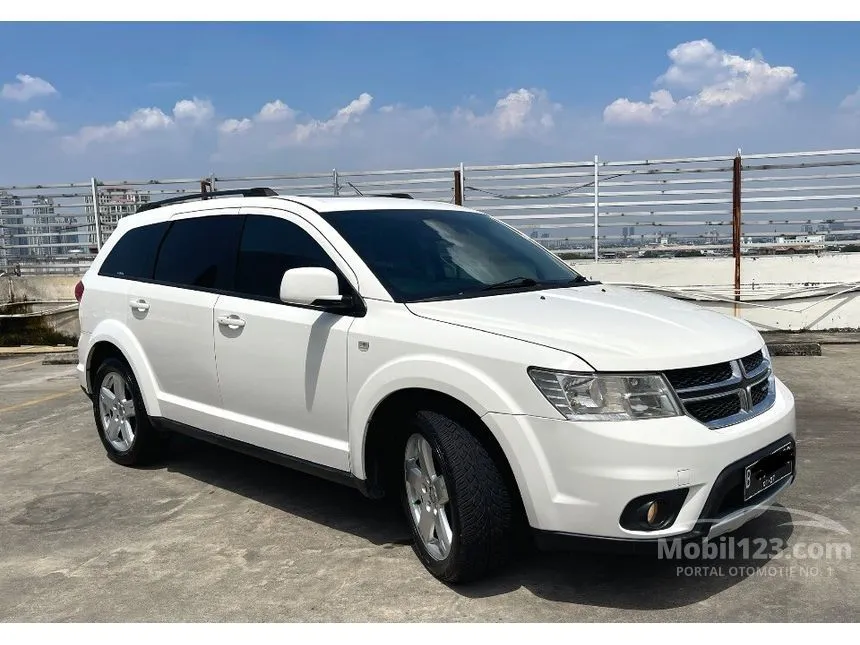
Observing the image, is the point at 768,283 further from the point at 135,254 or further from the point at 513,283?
the point at 135,254

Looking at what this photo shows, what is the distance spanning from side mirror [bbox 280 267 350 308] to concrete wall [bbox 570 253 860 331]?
841cm

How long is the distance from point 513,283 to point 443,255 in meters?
0.42

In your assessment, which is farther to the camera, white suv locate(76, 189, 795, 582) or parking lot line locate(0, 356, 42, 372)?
parking lot line locate(0, 356, 42, 372)

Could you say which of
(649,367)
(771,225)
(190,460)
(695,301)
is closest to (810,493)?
(649,367)

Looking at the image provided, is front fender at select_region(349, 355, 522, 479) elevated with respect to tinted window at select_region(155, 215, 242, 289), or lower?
lower

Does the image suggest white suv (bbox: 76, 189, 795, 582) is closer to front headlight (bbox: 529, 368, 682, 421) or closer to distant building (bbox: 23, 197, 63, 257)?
front headlight (bbox: 529, 368, 682, 421)

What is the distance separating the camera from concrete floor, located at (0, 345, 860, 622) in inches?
125

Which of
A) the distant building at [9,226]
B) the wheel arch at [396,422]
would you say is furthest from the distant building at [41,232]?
the wheel arch at [396,422]

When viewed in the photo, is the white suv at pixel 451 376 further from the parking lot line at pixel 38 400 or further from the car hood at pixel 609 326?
the parking lot line at pixel 38 400

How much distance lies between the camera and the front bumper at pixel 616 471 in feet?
9.60

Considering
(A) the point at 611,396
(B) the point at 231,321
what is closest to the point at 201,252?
(B) the point at 231,321

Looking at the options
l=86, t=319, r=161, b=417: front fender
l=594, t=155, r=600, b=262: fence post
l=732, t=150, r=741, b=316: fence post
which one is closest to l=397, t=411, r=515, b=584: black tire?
l=86, t=319, r=161, b=417: front fender
